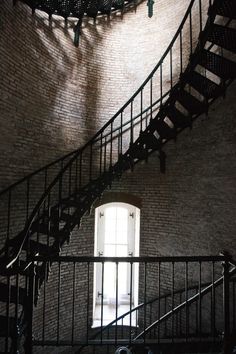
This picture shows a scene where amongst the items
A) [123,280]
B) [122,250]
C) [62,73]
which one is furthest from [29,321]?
[62,73]

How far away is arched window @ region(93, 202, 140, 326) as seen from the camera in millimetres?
6426

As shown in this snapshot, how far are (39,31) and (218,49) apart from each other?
342 centimetres

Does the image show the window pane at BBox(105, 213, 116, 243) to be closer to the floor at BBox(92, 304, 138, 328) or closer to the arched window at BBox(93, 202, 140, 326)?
the arched window at BBox(93, 202, 140, 326)

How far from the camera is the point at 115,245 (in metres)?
6.50

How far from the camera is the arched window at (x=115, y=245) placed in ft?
21.1

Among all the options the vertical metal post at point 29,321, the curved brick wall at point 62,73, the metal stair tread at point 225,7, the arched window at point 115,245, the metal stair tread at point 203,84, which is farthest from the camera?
the arched window at point 115,245

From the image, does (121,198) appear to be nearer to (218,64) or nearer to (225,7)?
(218,64)

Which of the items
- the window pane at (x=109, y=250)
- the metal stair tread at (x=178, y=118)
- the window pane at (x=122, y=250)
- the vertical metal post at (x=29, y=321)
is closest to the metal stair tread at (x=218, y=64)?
the metal stair tread at (x=178, y=118)

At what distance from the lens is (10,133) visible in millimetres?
4586

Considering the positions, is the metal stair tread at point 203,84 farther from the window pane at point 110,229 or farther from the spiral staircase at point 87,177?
the window pane at point 110,229

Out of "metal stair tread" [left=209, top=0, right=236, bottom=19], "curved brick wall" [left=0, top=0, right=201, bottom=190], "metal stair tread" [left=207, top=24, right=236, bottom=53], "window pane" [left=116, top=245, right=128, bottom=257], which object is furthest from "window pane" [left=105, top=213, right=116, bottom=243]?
"metal stair tread" [left=209, top=0, right=236, bottom=19]

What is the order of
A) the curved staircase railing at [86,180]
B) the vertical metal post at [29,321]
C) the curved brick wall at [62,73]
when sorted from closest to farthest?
1. the vertical metal post at [29,321]
2. the curved staircase railing at [86,180]
3. the curved brick wall at [62,73]

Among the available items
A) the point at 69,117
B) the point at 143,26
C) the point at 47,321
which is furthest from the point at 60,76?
the point at 47,321

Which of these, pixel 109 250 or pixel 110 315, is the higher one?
pixel 109 250
